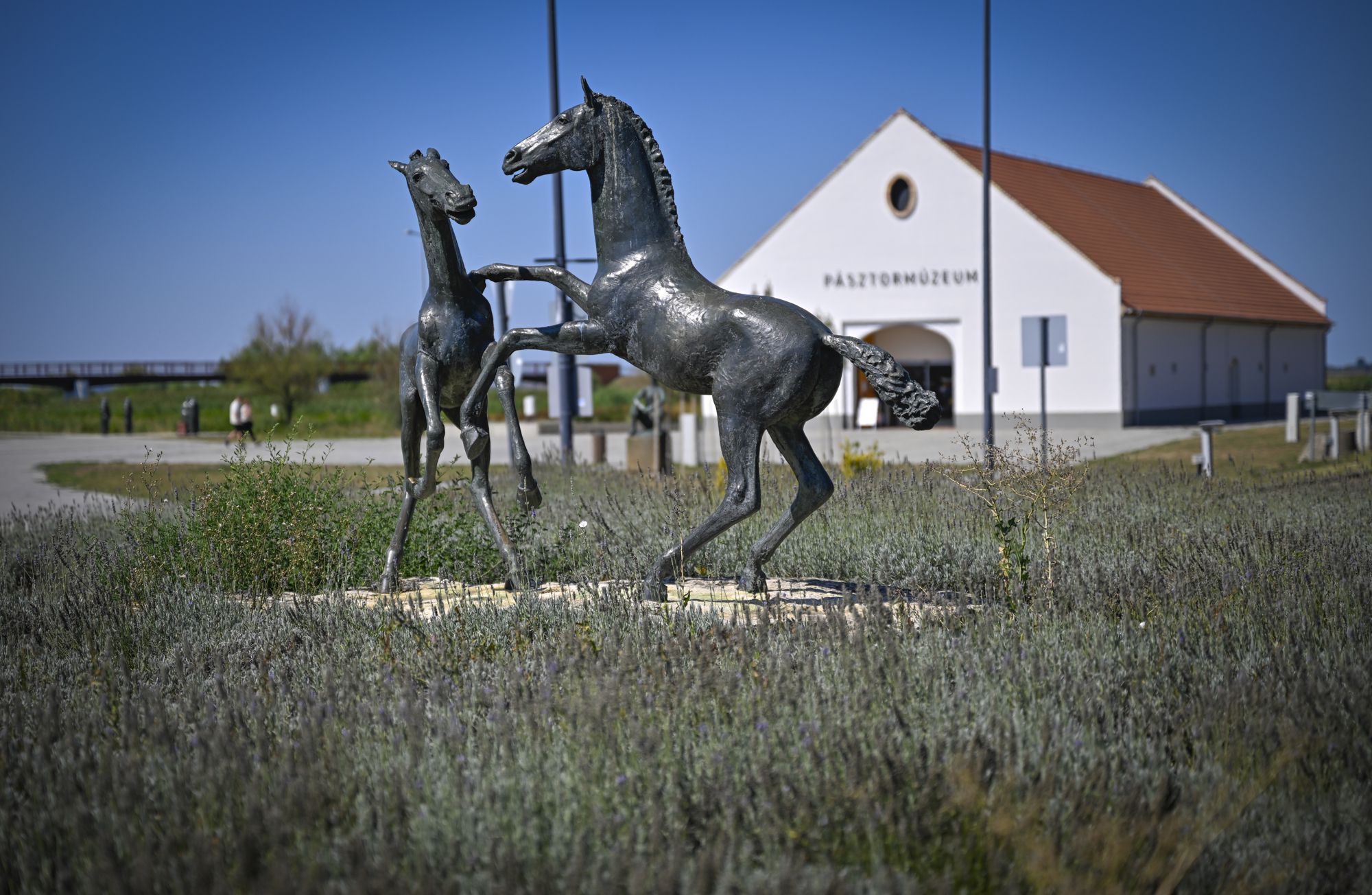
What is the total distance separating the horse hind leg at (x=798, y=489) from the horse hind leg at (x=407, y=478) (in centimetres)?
236

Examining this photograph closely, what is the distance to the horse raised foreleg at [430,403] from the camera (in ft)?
25.7

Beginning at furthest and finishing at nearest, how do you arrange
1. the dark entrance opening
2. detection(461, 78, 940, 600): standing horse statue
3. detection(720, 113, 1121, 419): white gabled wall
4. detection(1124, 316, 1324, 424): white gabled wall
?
the dark entrance opening → detection(1124, 316, 1324, 424): white gabled wall → detection(720, 113, 1121, 419): white gabled wall → detection(461, 78, 940, 600): standing horse statue

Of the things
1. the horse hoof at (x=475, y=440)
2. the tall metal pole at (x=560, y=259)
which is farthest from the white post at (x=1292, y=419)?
the horse hoof at (x=475, y=440)

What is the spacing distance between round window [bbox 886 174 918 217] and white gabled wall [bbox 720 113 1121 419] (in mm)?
165

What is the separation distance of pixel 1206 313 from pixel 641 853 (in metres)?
41.5

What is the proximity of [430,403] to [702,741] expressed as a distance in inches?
168

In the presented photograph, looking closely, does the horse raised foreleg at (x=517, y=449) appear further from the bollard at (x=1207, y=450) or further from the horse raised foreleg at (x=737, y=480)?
the bollard at (x=1207, y=450)

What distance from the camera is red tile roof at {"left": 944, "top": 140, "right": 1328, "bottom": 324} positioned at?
39.1m

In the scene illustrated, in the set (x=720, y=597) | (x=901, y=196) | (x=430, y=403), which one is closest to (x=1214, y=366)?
(x=901, y=196)

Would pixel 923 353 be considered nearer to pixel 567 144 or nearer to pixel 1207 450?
pixel 1207 450

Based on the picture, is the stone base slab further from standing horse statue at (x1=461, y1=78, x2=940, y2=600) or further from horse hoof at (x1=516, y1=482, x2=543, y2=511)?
horse hoof at (x1=516, y1=482, x2=543, y2=511)

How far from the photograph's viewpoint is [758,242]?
41.9m

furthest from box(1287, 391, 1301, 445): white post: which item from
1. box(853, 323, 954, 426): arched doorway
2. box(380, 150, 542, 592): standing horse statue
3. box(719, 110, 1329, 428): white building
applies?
box(380, 150, 542, 592): standing horse statue

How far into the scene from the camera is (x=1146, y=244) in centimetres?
4388
